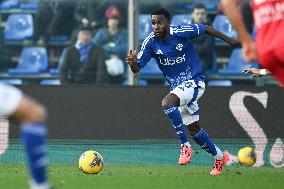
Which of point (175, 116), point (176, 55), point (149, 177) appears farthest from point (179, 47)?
point (149, 177)

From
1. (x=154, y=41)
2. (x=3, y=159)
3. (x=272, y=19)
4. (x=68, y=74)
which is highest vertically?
(x=272, y=19)

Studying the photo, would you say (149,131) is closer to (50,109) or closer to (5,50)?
(50,109)

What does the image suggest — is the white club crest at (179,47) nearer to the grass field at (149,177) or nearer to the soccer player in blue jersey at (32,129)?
the grass field at (149,177)

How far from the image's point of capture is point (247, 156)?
12828mm

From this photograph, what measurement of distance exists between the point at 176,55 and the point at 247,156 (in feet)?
5.98

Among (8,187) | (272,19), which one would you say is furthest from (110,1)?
(272,19)

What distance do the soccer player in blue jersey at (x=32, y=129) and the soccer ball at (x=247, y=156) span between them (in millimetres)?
7286

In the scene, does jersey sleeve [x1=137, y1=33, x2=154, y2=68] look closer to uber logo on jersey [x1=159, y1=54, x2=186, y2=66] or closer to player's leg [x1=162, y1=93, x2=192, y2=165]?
uber logo on jersey [x1=159, y1=54, x2=186, y2=66]

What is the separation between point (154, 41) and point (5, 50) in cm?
401

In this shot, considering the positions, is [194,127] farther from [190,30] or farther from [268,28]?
[268,28]

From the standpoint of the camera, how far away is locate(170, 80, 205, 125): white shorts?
12266 millimetres

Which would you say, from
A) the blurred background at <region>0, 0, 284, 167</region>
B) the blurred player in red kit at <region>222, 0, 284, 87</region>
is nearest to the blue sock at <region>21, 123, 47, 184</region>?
the blurred player in red kit at <region>222, 0, 284, 87</region>

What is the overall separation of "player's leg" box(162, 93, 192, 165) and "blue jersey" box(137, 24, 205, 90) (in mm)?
489

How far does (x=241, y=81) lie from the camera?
15.0 m
